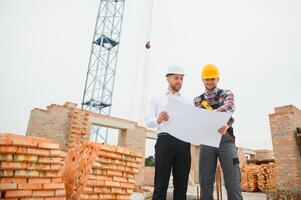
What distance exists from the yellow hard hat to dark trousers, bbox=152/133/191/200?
841 mm

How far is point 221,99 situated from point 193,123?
54cm

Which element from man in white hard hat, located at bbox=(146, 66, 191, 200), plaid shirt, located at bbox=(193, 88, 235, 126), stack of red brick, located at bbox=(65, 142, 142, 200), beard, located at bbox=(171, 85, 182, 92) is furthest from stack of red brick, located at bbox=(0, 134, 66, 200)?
plaid shirt, located at bbox=(193, 88, 235, 126)

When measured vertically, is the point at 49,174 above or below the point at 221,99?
below

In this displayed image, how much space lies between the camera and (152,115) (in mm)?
2512

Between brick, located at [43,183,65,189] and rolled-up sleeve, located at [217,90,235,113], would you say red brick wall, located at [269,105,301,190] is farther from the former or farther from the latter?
brick, located at [43,183,65,189]

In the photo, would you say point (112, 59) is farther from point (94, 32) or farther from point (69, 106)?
point (69, 106)

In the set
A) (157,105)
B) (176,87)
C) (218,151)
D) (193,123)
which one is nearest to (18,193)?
(157,105)

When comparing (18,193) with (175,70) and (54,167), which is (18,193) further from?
(175,70)

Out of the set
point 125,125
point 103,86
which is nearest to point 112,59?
point 103,86

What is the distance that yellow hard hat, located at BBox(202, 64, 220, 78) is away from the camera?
8.59ft

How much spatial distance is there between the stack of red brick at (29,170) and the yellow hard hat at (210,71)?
6.00ft

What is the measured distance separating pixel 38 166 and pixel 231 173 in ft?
6.25

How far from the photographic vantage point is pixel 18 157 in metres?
2.14

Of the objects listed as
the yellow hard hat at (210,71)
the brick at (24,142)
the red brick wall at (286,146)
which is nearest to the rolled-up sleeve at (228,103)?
the yellow hard hat at (210,71)
